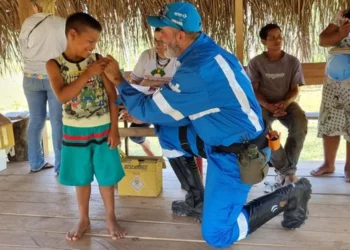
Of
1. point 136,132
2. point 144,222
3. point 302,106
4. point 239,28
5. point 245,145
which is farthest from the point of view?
point 302,106

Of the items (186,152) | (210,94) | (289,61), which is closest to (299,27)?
(289,61)

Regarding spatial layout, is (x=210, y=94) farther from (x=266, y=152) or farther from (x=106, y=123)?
(x=106, y=123)

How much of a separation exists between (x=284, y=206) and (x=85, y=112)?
135 centimetres

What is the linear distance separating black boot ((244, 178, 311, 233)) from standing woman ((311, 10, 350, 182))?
102cm

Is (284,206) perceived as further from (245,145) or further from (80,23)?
(80,23)

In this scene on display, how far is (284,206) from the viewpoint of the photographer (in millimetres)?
2688

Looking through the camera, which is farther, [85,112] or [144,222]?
[144,222]

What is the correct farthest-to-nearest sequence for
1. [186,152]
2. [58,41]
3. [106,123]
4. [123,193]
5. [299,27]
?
[299,27] → [58,41] → [123,193] → [186,152] → [106,123]

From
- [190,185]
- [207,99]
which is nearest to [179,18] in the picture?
[207,99]

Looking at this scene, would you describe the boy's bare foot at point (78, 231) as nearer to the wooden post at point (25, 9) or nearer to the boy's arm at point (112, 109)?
the boy's arm at point (112, 109)

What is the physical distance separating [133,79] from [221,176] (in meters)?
1.63

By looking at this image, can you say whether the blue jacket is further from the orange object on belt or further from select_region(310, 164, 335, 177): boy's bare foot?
select_region(310, 164, 335, 177): boy's bare foot

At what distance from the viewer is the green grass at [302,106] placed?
6.47 m

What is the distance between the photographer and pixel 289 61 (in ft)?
12.4
